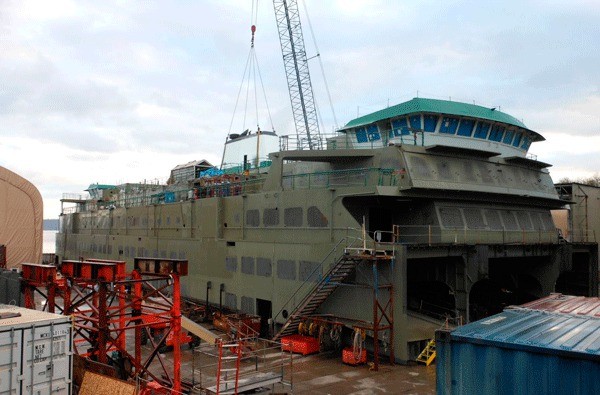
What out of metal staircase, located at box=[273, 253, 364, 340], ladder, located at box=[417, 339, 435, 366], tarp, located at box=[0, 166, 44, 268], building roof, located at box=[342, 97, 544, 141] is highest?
building roof, located at box=[342, 97, 544, 141]

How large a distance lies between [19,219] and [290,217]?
16.4 meters

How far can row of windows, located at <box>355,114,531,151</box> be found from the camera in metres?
27.7

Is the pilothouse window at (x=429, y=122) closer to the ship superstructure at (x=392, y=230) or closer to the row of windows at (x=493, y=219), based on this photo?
the ship superstructure at (x=392, y=230)

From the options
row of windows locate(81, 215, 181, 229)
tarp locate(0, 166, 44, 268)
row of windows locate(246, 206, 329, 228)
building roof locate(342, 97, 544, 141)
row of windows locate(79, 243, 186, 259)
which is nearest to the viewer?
row of windows locate(246, 206, 329, 228)

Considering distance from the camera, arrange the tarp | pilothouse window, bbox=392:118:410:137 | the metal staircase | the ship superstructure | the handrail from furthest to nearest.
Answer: the tarp → pilothouse window, bbox=392:118:410:137 → the handrail → the ship superstructure → the metal staircase

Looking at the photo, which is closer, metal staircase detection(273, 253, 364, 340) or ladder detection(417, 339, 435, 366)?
ladder detection(417, 339, 435, 366)

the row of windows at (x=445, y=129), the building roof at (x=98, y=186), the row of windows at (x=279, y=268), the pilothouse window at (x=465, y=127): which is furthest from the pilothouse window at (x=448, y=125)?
the building roof at (x=98, y=186)

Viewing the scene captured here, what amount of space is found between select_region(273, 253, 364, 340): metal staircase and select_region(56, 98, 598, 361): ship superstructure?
71 mm

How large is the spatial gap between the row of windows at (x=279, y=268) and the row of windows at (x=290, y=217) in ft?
6.27

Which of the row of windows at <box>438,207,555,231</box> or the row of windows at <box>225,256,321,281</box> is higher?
the row of windows at <box>438,207,555,231</box>

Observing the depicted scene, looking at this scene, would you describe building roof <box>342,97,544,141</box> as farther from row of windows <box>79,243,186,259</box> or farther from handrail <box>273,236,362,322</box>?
row of windows <box>79,243,186,259</box>

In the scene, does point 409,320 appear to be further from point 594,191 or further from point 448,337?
point 594,191

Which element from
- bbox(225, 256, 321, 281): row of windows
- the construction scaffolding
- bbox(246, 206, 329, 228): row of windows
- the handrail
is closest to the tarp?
bbox(225, 256, 321, 281): row of windows

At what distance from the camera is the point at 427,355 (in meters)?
20.2
